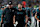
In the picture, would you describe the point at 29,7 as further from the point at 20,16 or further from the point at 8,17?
the point at 8,17

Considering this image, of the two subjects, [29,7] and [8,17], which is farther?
[29,7]

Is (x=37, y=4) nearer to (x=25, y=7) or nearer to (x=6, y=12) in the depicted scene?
(x=25, y=7)

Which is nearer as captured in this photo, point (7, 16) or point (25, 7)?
point (7, 16)

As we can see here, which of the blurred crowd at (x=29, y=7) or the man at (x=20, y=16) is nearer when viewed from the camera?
the man at (x=20, y=16)

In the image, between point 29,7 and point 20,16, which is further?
point 29,7

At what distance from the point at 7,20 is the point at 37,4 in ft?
3.24

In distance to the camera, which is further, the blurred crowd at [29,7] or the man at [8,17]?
the blurred crowd at [29,7]

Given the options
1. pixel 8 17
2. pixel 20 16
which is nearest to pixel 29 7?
pixel 20 16

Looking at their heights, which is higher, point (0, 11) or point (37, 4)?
point (37, 4)

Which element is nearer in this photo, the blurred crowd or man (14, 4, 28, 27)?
man (14, 4, 28, 27)

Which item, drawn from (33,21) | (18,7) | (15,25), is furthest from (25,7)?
(15,25)

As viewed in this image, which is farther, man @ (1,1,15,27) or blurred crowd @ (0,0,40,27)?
blurred crowd @ (0,0,40,27)

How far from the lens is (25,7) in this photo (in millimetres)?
2729

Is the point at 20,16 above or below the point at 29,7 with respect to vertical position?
below
